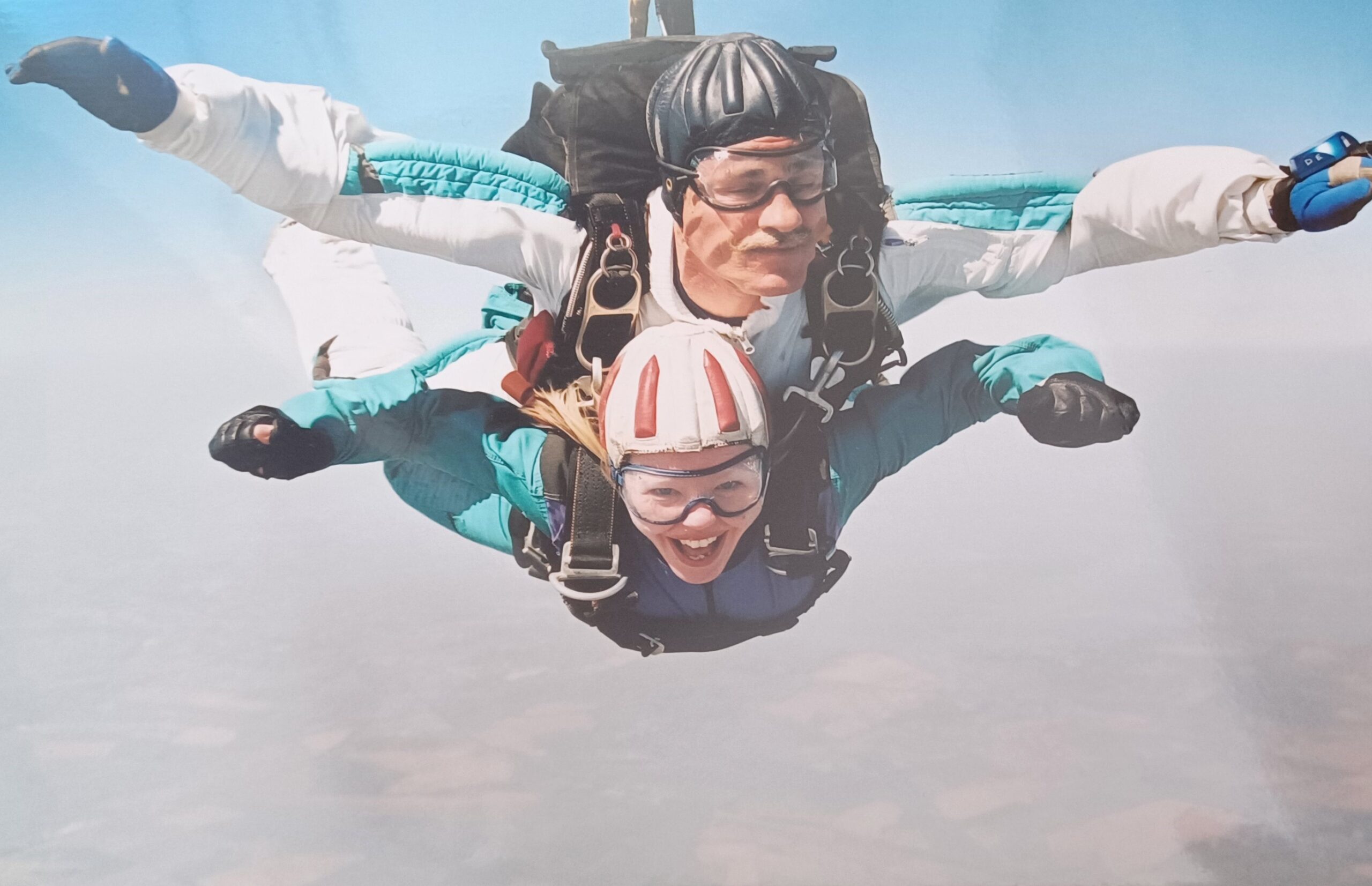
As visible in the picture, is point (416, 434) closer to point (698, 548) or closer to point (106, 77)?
point (698, 548)

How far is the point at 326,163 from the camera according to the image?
140cm

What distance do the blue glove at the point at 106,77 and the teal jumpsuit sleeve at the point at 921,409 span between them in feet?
3.34

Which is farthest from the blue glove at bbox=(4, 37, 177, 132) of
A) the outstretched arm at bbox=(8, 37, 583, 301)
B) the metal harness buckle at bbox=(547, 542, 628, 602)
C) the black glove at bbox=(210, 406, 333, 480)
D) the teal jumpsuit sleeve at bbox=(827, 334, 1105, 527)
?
the teal jumpsuit sleeve at bbox=(827, 334, 1105, 527)

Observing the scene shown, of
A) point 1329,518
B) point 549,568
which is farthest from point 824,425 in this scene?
point 1329,518

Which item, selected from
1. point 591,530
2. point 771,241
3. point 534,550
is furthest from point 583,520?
point 771,241

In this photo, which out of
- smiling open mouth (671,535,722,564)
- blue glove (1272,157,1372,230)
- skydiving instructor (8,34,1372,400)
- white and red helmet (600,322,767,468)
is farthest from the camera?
smiling open mouth (671,535,722,564)

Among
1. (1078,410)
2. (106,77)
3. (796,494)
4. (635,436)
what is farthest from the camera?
(796,494)

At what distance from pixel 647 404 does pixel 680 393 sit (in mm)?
51

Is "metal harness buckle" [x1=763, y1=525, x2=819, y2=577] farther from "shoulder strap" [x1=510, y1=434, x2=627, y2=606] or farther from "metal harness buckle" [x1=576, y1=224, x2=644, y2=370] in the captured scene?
"metal harness buckle" [x1=576, y1=224, x2=644, y2=370]

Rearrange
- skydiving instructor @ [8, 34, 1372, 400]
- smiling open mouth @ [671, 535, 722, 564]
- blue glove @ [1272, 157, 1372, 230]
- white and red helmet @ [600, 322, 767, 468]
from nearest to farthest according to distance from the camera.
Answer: blue glove @ [1272, 157, 1372, 230] → skydiving instructor @ [8, 34, 1372, 400] → white and red helmet @ [600, 322, 767, 468] → smiling open mouth @ [671, 535, 722, 564]

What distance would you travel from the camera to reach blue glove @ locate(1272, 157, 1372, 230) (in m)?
1.22

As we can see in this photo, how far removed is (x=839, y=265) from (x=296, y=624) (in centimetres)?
116

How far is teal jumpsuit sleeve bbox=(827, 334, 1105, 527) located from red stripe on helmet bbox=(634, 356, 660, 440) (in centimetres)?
30

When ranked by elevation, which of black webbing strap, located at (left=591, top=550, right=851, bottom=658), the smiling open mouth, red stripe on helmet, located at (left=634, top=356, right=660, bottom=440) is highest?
red stripe on helmet, located at (left=634, top=356, right=660, bottom=440)
